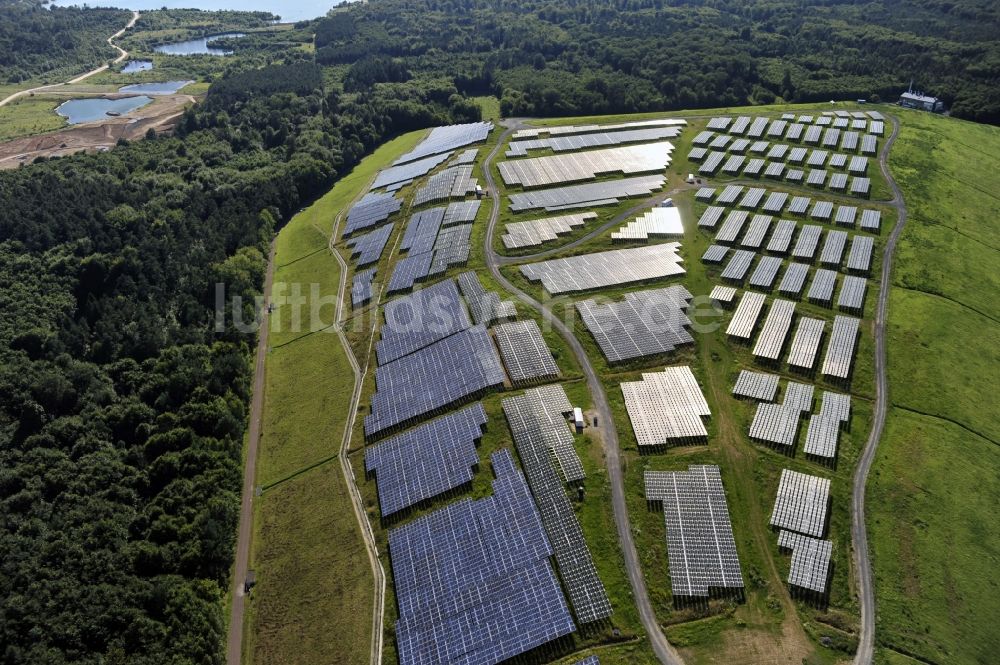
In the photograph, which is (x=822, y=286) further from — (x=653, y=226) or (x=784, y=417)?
(x=784, y=417)

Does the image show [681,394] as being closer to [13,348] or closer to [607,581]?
[607,581]

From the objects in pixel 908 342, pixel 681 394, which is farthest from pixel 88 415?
pixel 908 342

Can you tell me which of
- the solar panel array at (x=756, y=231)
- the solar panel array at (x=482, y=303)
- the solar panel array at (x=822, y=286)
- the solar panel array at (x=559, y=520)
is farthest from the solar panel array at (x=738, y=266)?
the solar panel array at (x=559, y=520)

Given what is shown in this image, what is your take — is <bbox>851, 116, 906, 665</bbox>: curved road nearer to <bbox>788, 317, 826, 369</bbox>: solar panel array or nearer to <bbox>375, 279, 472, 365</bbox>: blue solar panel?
<bbox>788, 317, 826, 369</bbox>: solar panel array

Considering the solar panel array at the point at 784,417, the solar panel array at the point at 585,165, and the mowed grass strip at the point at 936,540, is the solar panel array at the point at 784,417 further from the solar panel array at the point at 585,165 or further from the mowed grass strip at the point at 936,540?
the solar panel array at the point at 585,165

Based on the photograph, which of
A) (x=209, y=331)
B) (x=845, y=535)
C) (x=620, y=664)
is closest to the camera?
(x=620, y=664)

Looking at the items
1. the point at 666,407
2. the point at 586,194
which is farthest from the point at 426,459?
the point at 586,194
